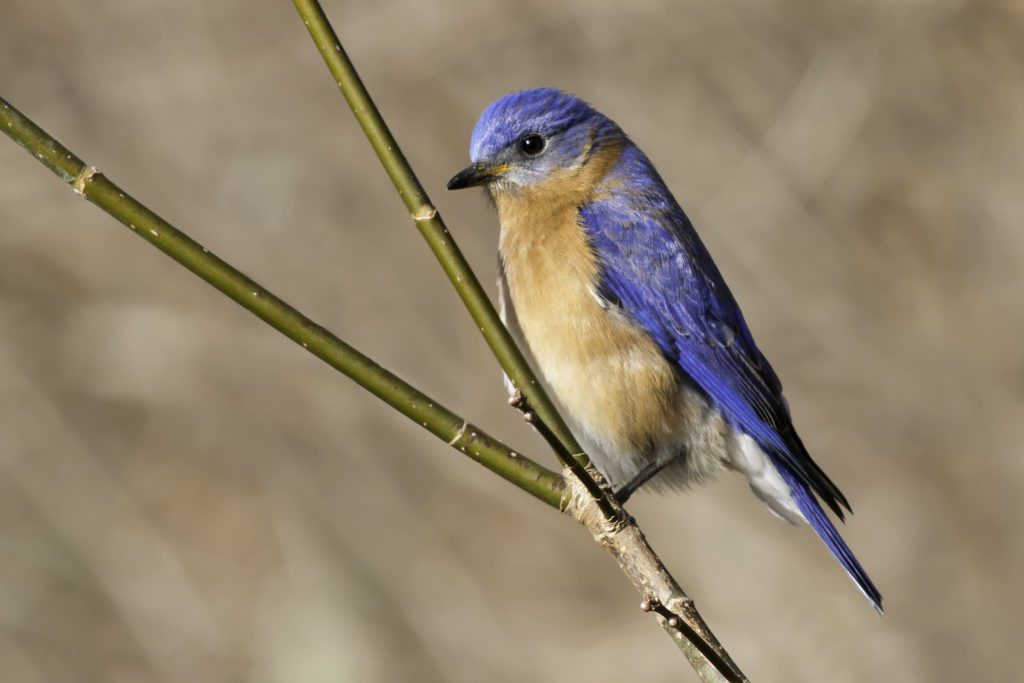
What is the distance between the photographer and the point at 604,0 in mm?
6711

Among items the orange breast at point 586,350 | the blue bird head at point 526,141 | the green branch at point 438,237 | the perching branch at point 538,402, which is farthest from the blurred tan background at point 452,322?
the green branch at point 438,237

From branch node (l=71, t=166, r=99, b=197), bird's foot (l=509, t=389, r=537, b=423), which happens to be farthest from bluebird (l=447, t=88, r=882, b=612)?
branch node (l=71, t=166, r=99, b=197)

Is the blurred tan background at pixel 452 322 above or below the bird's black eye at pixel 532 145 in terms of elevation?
above

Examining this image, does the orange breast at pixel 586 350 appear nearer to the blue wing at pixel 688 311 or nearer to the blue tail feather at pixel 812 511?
the blue wing at pixel 688 311

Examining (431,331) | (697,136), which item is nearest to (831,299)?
(697,136)

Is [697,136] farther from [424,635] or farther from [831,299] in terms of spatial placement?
[424,635]

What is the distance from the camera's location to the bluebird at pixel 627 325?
11.6ft

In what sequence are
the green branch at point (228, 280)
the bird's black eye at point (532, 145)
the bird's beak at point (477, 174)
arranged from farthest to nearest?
1. the bird's black eye at point (532, 145)
2. the bird's beak at point (477, 174)
3. the green branch at point (228, 280)

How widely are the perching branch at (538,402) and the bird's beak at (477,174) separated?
1.62 m

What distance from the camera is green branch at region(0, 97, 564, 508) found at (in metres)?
1.89

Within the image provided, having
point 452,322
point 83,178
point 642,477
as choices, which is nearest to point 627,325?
point 642,477

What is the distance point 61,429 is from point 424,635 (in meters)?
2.34

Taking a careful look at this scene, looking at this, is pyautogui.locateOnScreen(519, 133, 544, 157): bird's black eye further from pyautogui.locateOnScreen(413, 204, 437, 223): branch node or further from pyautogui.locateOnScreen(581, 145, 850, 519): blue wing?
pyautogui.locateOnScreen(413, 204, 437, 223): branch node

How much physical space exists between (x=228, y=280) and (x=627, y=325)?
1867mm
